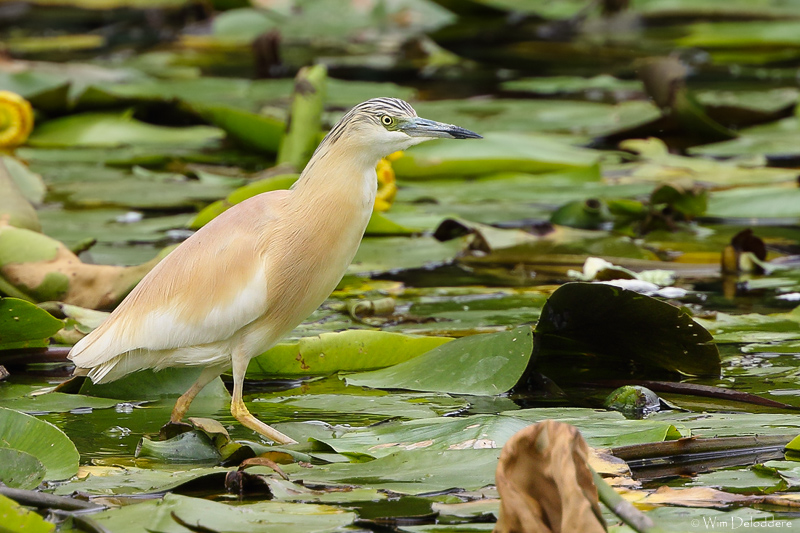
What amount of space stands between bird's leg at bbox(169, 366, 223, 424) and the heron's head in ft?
2.32

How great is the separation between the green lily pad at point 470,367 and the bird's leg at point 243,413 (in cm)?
42

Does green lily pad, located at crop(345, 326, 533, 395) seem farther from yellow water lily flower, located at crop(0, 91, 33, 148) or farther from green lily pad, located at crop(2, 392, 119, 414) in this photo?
yellow water lily flower, located at crop(0, 91, 33, 148)

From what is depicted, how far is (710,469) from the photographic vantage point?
8.17 feet

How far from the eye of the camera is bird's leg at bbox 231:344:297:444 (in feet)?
9.14

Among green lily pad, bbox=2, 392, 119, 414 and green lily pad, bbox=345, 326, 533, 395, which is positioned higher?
green lily pad, bbox=345, 326, 533, 395

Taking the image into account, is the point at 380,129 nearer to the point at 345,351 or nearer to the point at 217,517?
the point at 345,351

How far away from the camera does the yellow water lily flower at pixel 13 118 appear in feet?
19.4

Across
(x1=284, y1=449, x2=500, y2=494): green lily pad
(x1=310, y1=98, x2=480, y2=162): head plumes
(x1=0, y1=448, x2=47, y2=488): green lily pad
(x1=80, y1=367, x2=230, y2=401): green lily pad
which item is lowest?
(x1=80, y1=367, x2=230, y2=401): green lily pad

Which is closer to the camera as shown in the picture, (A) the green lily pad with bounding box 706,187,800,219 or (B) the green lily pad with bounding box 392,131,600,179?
(A) the green lily pad with bounding box 706,187,800,219

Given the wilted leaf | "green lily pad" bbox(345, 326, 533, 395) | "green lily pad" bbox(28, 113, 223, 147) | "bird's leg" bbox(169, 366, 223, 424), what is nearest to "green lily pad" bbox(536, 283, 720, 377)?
"green lily pad" bbox(345, 326, 533, 395)

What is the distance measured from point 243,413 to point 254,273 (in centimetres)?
36

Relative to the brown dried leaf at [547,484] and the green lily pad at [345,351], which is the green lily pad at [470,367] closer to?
the green lily pad at [345,351]

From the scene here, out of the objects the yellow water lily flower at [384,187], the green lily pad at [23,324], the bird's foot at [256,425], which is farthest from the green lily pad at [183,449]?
the yellow water lily flower at [384,187]

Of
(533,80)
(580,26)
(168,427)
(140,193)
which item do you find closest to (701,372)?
(168,427)
